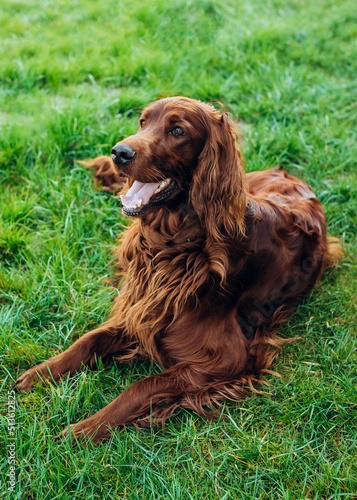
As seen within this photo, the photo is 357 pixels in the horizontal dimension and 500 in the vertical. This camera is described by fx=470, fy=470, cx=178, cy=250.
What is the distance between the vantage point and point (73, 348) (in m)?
2.50

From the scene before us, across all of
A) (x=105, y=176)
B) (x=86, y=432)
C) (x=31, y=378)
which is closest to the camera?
(x=86, y=432)

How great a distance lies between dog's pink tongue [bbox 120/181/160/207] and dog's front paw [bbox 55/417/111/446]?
1051mm

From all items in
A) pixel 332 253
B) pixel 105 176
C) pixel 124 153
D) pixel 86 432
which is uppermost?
pixel 124 153

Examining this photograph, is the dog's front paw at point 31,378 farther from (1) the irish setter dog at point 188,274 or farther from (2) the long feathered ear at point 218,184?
(2) the long feathered ear at point 218,184

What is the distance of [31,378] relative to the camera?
2391 mm

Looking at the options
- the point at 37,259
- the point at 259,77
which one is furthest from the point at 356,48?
the point at 37,259

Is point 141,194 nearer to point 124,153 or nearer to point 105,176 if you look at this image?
point 124,153

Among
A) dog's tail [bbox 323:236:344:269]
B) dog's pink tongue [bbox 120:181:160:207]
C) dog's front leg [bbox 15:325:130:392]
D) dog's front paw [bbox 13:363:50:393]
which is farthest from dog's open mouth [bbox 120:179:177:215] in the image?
dog's tail [bbox 323:236:344:269]

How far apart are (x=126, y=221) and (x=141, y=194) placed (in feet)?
3.61

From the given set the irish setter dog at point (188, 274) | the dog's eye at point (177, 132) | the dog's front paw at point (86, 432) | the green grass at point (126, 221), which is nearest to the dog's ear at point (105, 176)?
the green grass at point (126, 221)

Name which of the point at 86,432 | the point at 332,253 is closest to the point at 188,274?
the point at 86,432

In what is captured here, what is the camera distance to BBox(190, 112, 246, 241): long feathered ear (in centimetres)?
230

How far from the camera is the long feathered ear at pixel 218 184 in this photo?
2.30 metres

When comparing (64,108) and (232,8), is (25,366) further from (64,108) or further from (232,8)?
(232,8)
